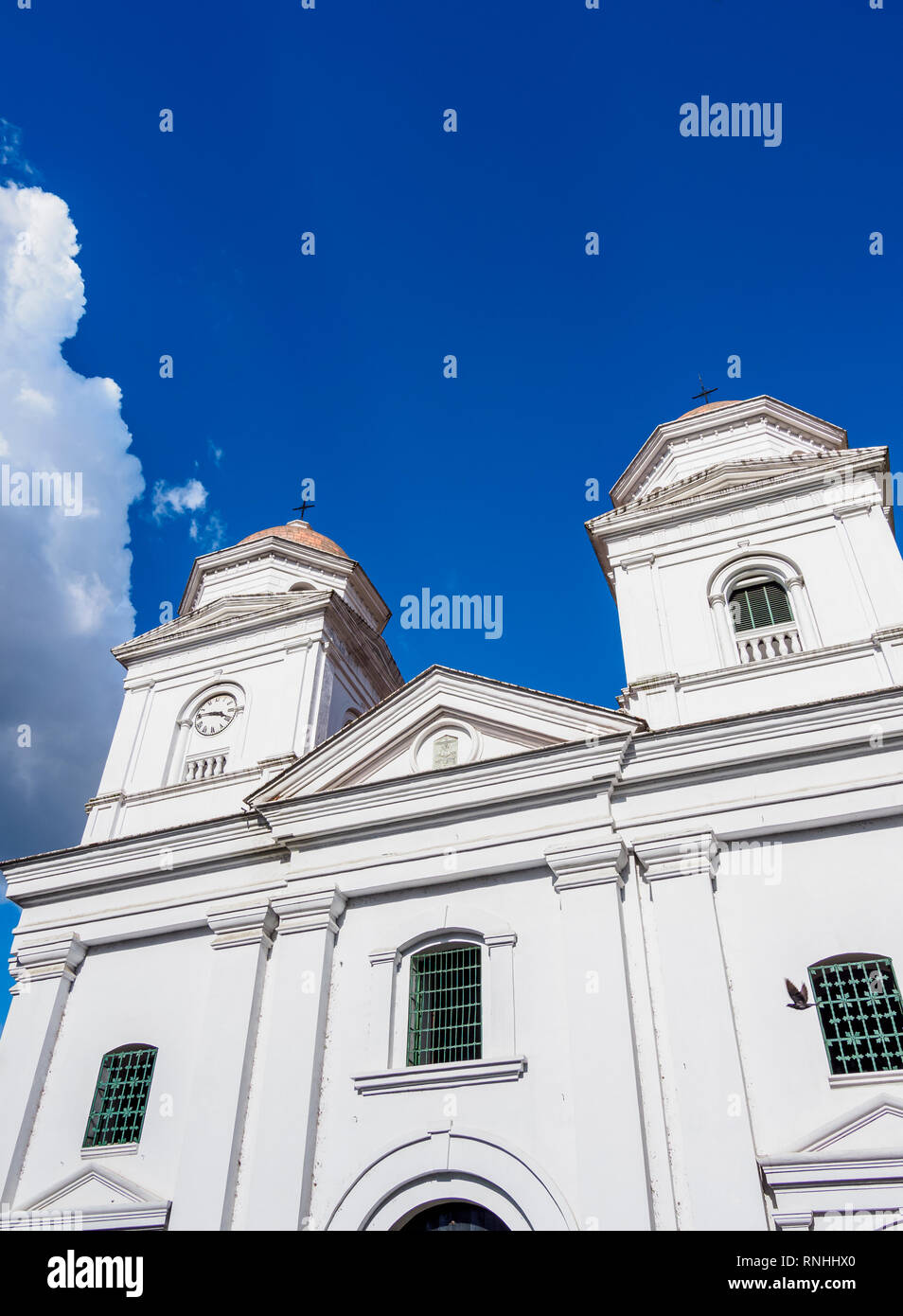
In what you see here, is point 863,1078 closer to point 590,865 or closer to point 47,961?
point 590,865

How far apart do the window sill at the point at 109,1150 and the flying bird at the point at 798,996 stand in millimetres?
8319

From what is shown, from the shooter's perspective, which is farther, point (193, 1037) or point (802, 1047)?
point (193, 1037)

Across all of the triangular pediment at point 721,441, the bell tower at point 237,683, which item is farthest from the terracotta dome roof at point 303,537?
the triangular pediment at point 721,441

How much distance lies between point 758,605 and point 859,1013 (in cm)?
643

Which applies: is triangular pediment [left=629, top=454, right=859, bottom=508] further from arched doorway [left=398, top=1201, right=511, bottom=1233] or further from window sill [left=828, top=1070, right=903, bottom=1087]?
arched doorway [left=398, top=1201, right=511, bottom=1233]

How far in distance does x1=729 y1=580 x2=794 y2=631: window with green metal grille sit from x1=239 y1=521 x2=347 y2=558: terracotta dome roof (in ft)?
29.1

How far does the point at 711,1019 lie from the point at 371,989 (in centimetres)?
430

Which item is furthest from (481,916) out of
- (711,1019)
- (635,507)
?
(635,507)

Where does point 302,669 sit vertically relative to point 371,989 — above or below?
above

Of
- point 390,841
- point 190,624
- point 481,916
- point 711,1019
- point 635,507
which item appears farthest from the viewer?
point 190,624

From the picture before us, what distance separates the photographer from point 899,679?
42.1 ft

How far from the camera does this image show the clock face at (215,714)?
1764cm

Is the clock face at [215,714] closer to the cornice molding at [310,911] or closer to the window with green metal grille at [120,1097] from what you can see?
the cornice molding at [310,911]

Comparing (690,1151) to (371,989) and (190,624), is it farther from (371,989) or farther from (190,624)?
(190,624)
